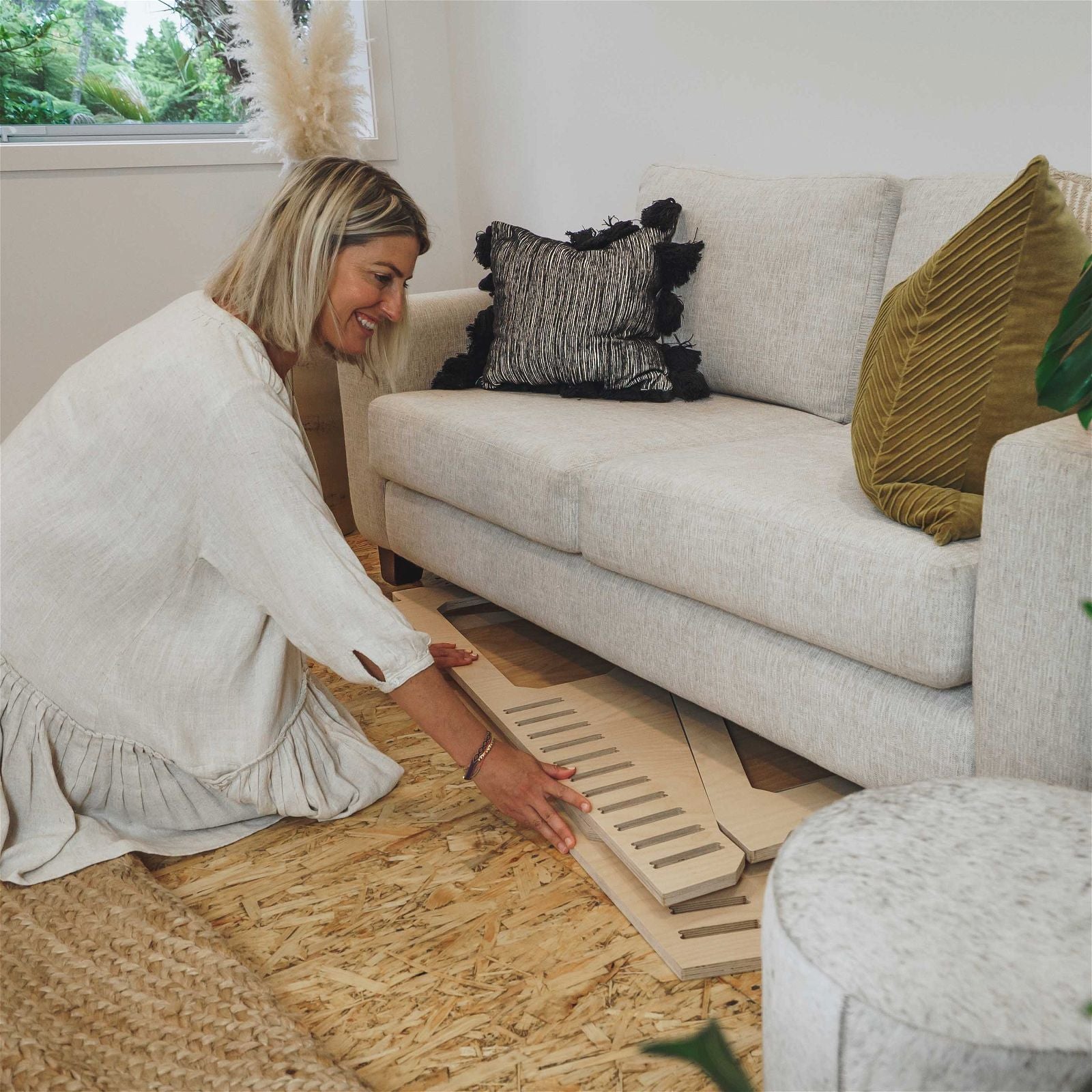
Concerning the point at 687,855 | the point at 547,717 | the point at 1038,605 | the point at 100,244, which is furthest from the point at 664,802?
the point at 100,244

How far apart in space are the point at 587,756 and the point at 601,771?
55 millimetres

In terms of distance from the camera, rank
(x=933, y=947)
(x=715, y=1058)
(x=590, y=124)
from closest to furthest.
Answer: (x=715, y=1058)
(x=933, y=947)
(x=590, y=124)

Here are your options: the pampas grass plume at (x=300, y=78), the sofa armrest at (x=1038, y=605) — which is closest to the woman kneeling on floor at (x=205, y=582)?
the sofa armrest at (x=1038, y=605)

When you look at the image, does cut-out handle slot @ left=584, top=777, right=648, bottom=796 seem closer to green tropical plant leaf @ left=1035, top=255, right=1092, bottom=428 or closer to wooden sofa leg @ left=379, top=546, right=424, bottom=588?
green tropical plant leaf @ left=1035, top=255, right=1092, bottom=428

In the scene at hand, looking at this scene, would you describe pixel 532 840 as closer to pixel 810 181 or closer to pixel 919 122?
pixel 810 181

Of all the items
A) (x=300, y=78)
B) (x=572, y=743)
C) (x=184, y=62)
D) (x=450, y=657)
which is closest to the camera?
(x=572, y=743)

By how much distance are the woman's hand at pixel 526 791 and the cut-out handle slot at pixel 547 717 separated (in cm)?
32

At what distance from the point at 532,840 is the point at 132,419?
0.81 meters

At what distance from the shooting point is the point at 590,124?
3.30 metres

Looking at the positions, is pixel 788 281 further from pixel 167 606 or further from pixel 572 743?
pixel 167 606

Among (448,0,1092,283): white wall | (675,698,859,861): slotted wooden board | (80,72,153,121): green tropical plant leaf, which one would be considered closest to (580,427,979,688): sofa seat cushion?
(675,698,859,861): slotted wooden board

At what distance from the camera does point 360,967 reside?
1.37 m

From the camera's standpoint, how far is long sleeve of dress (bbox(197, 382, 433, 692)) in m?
1.46

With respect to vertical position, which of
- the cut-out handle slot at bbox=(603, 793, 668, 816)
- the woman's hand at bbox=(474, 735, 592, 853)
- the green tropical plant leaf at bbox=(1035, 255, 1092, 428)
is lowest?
the cut-out handle slot at bbox=(603, 793, 668, 816)
